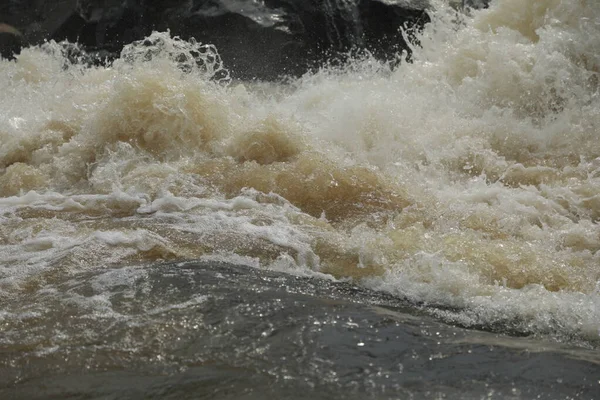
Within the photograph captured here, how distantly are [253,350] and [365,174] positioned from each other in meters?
2.72

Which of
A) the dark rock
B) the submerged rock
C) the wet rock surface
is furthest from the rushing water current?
the dark rock

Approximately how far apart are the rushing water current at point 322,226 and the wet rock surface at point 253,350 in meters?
0.01

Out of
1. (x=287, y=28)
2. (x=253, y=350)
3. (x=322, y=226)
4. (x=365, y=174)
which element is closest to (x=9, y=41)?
(x=287, y=28)

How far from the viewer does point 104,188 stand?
5.20 metres

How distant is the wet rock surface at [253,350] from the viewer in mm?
2422

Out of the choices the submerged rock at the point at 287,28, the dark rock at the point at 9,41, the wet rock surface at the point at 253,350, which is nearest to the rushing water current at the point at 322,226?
the wet rock surface at the point at 253,350

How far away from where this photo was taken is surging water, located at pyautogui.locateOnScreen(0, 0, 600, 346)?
3760mm

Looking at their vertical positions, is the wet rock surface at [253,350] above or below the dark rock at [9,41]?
below

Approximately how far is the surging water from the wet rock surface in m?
0.35

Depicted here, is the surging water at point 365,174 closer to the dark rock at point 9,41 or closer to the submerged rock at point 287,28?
the submerged rock at point 287,28

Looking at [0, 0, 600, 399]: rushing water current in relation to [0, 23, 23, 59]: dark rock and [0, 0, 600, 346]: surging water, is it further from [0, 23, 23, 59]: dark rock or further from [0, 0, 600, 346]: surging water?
[0, 23, 23, 59]: dark rock

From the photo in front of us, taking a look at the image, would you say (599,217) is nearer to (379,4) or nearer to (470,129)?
(470,129)

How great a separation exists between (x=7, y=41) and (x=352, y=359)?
1159cm

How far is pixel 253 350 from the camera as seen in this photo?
8.70 feet
